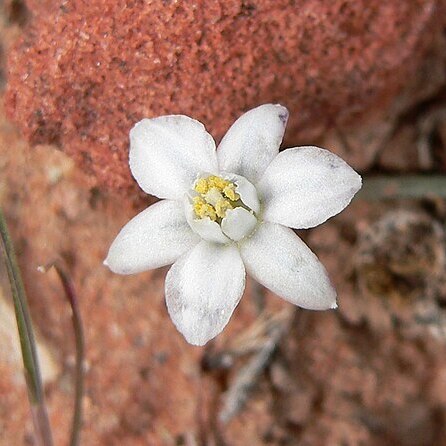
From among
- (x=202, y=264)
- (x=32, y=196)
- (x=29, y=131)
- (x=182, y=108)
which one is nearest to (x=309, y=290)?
(x=202, y=264)

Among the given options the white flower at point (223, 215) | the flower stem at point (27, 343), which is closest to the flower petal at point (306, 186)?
the white flower at point (223, 215)

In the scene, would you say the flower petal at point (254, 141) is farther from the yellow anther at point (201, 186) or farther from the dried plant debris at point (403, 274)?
the dried plant debris at point (403, 274)

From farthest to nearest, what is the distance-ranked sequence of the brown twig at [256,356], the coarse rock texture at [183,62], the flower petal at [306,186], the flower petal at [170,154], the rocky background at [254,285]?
the brown twig at [256,356] < the rocky background at [254,285] < the coarse rock texture at [183,62] < the flower petal at [170,154] < the flower petal at [306,186]

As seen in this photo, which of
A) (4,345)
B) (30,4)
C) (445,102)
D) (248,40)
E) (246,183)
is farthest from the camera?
(445,102)

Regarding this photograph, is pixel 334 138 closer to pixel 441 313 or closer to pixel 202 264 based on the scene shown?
pixel 441 313

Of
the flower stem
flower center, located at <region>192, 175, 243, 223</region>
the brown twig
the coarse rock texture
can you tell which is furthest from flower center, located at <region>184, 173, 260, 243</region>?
the brown twig

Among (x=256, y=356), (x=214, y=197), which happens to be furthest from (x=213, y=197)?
(x=256, y=356)
